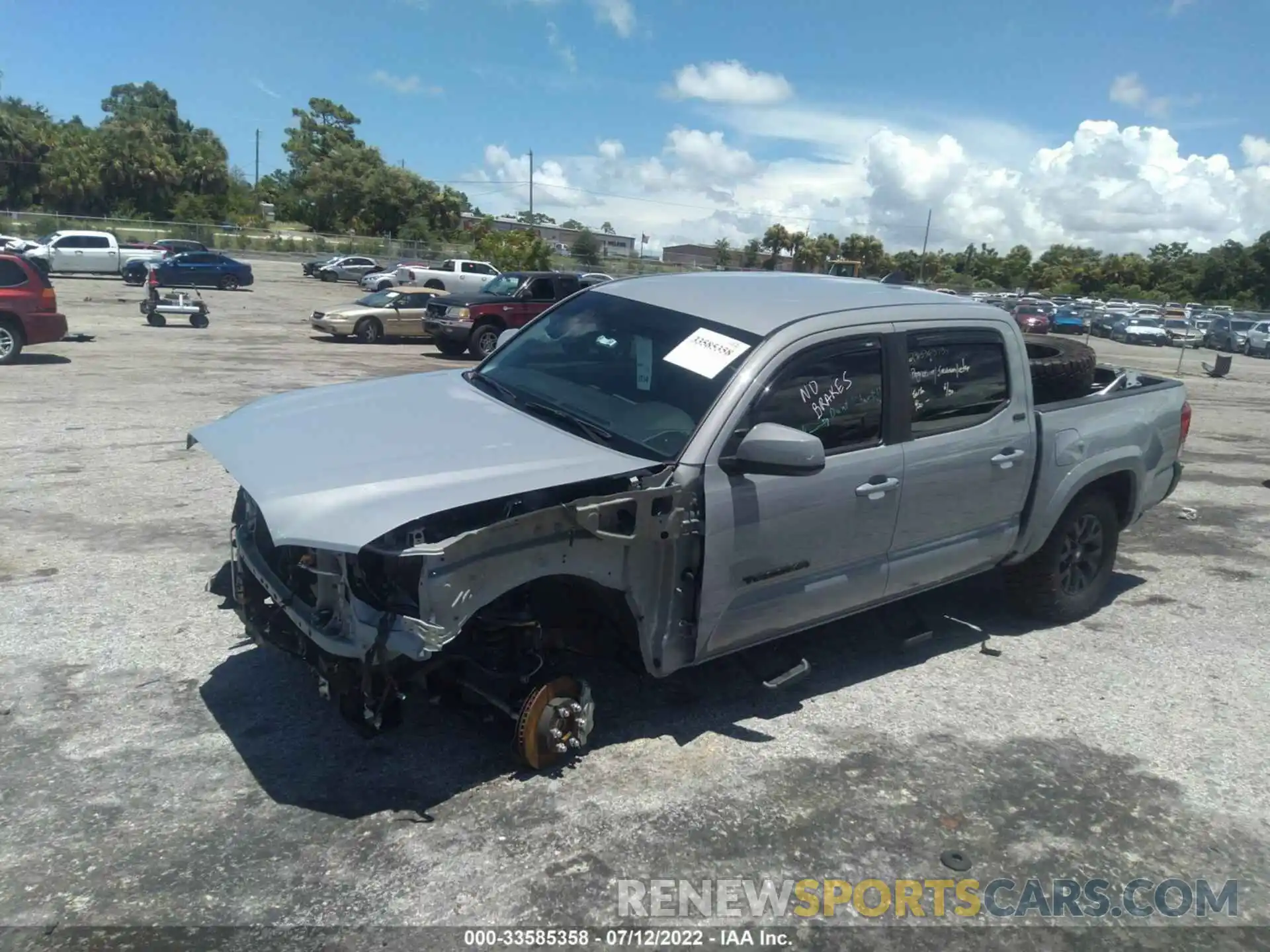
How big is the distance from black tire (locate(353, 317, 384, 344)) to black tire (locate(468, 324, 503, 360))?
337cm

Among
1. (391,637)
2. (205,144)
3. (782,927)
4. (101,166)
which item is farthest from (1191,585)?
(205,144)

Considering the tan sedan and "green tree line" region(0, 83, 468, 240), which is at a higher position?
"green tree line" region(0, 83, 468, 240)

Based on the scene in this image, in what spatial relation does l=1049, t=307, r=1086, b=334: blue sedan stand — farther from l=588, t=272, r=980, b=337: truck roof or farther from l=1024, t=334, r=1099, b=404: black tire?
l=588, t=272, r=980, b=337: truck roof

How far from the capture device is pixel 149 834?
11.4 feet

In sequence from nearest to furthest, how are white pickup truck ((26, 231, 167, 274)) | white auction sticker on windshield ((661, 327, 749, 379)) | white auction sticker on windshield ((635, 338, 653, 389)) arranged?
white auction sticker on windshield ((661, 327, 749, 379)), white auction sticker on windshield ((635, 338, 653, 389)), white pickup truck ((26, 231, 167, 274))

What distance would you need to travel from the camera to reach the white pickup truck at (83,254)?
125 ft

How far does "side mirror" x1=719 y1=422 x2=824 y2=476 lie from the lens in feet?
12.7

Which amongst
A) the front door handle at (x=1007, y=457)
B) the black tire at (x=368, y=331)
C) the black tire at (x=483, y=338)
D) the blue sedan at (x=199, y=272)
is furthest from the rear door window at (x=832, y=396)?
the blue sedan at (x=199, y=272)

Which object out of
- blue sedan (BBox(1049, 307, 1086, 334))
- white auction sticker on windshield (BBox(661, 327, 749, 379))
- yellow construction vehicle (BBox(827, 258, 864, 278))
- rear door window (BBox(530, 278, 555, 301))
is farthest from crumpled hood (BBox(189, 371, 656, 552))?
blue sedan (BBox(1049, 307, 1086, 334))

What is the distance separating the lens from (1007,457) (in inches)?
203

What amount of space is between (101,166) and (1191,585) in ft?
254

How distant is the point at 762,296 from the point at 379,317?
65.0ft

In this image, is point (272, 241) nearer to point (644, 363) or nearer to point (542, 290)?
point (542, 290)

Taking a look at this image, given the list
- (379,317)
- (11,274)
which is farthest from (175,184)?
(11,274)
